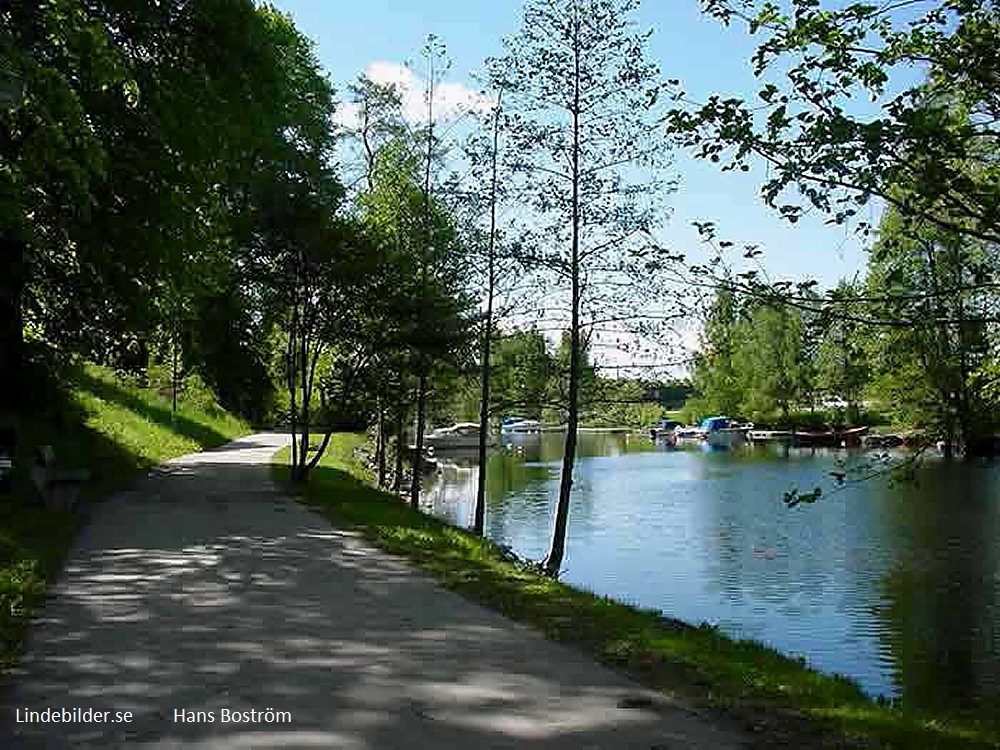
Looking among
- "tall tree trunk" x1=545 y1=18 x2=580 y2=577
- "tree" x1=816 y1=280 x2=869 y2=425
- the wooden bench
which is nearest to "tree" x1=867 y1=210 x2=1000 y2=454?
"tree" x1=816 y1=280 x2=869 y2=425

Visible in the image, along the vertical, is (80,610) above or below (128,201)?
below

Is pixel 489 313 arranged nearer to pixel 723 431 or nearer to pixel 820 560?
pixel 820 560

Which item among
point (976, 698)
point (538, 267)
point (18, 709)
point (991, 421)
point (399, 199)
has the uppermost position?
point (399, 199)

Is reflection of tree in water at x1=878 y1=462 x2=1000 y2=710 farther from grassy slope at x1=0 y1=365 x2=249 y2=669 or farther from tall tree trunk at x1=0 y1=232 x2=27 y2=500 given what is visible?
tall tree trunk at x1=0 y1=232 x2=27 y2=500

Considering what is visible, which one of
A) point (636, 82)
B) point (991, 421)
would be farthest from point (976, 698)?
point (636, 82)

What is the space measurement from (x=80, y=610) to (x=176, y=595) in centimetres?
90

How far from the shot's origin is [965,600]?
15.6 metres

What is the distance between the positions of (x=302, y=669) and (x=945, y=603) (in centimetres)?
1185

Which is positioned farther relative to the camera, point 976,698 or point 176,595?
point 976,698

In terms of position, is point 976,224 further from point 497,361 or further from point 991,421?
point 497,361

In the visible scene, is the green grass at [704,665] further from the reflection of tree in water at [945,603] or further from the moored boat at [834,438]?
the moored boat at [834,438]

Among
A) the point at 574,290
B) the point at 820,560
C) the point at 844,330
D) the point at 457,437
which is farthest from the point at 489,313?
the point at 457,437

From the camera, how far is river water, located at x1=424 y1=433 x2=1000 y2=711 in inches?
486

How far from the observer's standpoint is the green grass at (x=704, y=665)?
5934mm
